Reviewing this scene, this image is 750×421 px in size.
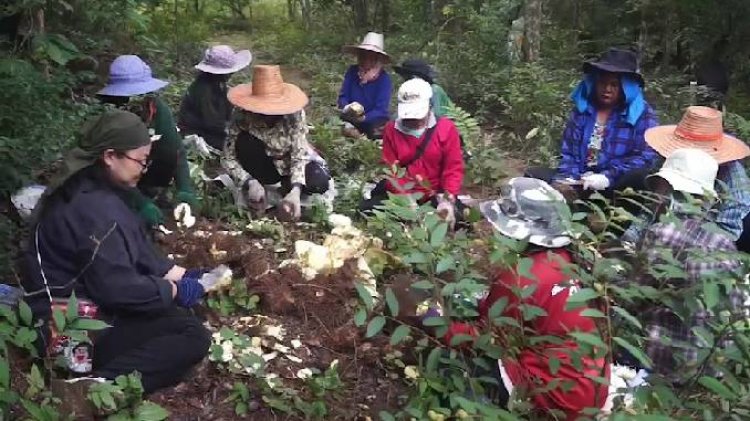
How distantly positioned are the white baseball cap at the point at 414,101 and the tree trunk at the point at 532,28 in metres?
5.22

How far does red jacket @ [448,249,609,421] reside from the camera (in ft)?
8.99

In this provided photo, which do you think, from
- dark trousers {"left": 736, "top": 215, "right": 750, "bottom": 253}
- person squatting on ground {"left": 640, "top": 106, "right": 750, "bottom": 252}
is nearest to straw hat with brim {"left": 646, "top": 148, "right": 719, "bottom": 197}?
person squatting on ground {"left": 640, "top": 106, "right": 750, "bottom": 252}

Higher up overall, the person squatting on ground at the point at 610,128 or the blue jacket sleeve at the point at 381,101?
the person squatting on ground at the point at 610,128

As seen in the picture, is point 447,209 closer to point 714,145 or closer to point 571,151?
point 571,151

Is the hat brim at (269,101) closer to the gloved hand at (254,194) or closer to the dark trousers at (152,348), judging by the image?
the gloved hand at (254,194)

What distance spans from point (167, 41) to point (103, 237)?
9.40 meters

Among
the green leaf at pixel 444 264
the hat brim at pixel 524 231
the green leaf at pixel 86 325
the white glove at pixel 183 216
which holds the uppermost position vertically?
the green leaf at pixel 444 264

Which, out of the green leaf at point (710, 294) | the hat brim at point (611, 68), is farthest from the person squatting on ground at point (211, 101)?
the green leaf at point (710, 294)

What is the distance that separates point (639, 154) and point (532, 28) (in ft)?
15.9

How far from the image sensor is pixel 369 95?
7.88 metres

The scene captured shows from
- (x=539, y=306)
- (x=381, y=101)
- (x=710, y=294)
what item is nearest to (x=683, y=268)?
(x=710, y=294)

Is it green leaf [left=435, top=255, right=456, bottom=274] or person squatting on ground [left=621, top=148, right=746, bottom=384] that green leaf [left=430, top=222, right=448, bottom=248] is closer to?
Result: green leaf [left=435, top=255, right=456, bottom=274]

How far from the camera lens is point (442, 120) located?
5.66m

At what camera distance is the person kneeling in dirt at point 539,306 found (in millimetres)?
2754
